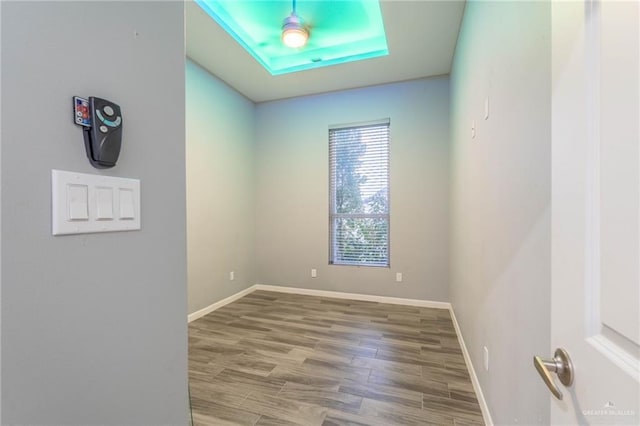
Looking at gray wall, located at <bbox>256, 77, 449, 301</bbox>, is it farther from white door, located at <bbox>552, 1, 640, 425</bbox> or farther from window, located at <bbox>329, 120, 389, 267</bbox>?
white door, located at <bbox>552, 1, 640, 425</bbox>

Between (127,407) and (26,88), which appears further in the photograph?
(127,407)

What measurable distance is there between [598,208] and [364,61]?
10.3 feet

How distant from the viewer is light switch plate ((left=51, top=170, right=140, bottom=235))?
593mm

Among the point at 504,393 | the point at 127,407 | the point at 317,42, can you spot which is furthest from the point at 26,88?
the point at 317,42

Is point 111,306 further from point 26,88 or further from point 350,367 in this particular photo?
point 350,367

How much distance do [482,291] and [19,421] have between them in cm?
201

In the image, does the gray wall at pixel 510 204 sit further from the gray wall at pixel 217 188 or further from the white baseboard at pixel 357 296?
the gray wall at pixel 217 188

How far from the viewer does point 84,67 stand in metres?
0.65

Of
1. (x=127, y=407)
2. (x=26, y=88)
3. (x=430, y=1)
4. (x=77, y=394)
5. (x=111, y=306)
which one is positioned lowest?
(x=127, y=407)

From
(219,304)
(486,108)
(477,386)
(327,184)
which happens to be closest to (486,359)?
(477,386)

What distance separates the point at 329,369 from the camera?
2.08 metres

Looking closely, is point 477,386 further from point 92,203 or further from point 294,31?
point 294,31

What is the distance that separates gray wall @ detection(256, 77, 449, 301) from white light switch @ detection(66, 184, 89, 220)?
3329 millimetres

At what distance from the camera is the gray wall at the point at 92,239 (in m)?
0.53
